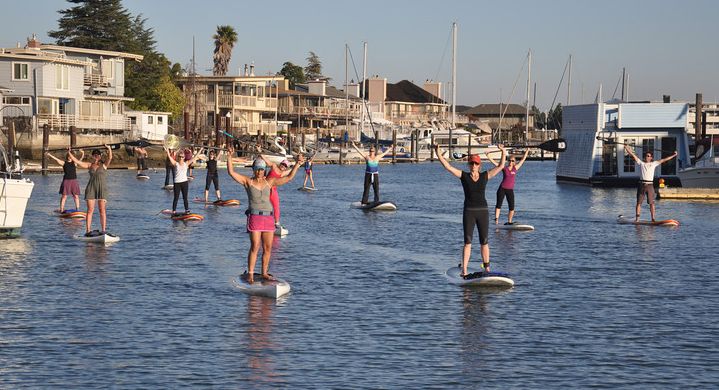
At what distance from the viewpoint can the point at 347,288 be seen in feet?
65.3

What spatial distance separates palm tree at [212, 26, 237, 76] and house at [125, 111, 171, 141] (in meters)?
40.1

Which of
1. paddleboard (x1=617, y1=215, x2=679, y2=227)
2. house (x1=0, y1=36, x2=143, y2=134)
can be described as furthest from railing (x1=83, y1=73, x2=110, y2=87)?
paddleboard (x1=617, y1=215, x2=679, y2=227)

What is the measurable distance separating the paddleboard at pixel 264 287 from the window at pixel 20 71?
227 ft

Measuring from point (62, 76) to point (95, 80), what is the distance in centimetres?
695

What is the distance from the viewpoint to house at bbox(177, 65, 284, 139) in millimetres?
116812

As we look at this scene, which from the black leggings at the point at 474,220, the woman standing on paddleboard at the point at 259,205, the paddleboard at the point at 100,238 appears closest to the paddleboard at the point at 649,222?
the black leggings at the point at 474,220

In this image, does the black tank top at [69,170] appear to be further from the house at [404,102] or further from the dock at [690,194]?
the house at [404,102]

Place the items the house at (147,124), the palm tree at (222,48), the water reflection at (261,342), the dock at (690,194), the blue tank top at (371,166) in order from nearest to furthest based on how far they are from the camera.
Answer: the water reflection at (261,342)
the blue tank top at (371,166)
the dock at (690,194)
the house at (147,124)
the palm tree at (222,48)

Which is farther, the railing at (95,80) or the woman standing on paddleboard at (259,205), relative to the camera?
the railing at (95,80)

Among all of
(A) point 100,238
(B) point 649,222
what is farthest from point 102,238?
(B) point 649,222

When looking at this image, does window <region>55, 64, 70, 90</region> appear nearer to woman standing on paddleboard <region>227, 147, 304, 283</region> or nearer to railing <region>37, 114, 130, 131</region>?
railing <region>37, 114, 130, 131</region>

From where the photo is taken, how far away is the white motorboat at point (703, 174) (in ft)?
168

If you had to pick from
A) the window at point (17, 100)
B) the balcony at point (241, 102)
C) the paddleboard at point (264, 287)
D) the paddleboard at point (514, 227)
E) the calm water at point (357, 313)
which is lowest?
the calm water at point (357, 313)

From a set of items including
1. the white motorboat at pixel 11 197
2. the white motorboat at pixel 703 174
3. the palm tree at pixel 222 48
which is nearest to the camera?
the white motorboat at pixel 11 197
